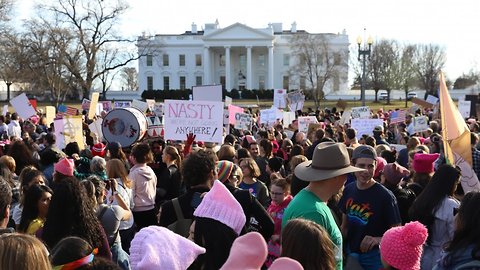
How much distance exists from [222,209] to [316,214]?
62 centimetres

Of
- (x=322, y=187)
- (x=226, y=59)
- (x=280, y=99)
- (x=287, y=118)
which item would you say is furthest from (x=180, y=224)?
(x=226, y=59)

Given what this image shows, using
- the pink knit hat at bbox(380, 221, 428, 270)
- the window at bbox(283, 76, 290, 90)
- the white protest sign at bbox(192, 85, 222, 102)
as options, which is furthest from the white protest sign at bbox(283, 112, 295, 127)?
the window at bbox(283, 76, 290, 90)

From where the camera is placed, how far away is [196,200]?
15.4 feet

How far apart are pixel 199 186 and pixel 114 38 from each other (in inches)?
2452

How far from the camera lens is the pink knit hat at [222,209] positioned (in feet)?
13.3

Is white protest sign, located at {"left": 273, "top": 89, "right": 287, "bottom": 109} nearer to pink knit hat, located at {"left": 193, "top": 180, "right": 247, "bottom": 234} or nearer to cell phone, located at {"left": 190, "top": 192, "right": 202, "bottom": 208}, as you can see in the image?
cell phone, located at {"left": 190, "top": 192, "right": 202, "bottom": 208}

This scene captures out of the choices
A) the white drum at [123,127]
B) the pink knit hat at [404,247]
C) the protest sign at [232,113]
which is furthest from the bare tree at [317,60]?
the pink knit hat at [404,247]

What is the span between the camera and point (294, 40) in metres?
80.8

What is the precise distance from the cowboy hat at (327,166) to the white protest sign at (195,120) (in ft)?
20.6

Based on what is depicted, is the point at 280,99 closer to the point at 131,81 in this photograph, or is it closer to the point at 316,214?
the point at 316,214

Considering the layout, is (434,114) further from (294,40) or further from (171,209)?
(294,40)

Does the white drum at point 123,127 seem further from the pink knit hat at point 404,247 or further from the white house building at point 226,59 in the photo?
the white house building at point 226,59

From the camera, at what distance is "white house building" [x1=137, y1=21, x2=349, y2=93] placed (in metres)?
93.8

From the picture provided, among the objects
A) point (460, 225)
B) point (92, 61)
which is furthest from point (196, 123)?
point (92, 61)
